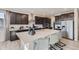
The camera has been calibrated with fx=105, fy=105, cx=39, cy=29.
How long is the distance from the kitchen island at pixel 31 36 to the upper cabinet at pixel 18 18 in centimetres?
21

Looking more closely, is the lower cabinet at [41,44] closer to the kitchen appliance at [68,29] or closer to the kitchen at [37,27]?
the kitchen at [37,27]

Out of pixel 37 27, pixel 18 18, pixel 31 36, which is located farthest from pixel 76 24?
pixel 18 18

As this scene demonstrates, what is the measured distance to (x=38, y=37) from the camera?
1811mm

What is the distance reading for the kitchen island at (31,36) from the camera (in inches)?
68.7

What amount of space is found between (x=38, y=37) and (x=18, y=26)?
395 millimetres

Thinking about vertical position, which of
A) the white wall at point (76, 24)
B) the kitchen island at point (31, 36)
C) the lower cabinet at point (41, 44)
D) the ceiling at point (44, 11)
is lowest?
the lower cabinet at point (41, 44)

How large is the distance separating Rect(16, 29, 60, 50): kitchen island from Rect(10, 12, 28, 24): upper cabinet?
8.2 inches

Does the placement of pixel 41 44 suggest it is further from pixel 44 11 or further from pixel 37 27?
pixel 44 11

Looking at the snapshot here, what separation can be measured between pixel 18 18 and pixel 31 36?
1.25 feet

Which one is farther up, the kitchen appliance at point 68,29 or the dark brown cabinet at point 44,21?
the dark brown cabinet at point 44,21

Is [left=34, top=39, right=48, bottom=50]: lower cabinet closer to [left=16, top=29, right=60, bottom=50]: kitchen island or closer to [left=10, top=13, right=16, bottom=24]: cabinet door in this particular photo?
[left=16, top=29, right=60, bottom=50]: kitchen island

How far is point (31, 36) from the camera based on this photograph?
182cm

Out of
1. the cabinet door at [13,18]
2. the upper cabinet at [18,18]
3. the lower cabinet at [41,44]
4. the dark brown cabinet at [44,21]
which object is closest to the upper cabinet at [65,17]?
the dark brown cabinet at [44,21]

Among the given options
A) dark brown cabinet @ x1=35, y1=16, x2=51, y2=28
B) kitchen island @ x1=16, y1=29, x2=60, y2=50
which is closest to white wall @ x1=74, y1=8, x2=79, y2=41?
kitchen island @ x1=16, y1=29, x2=60, y2=50
